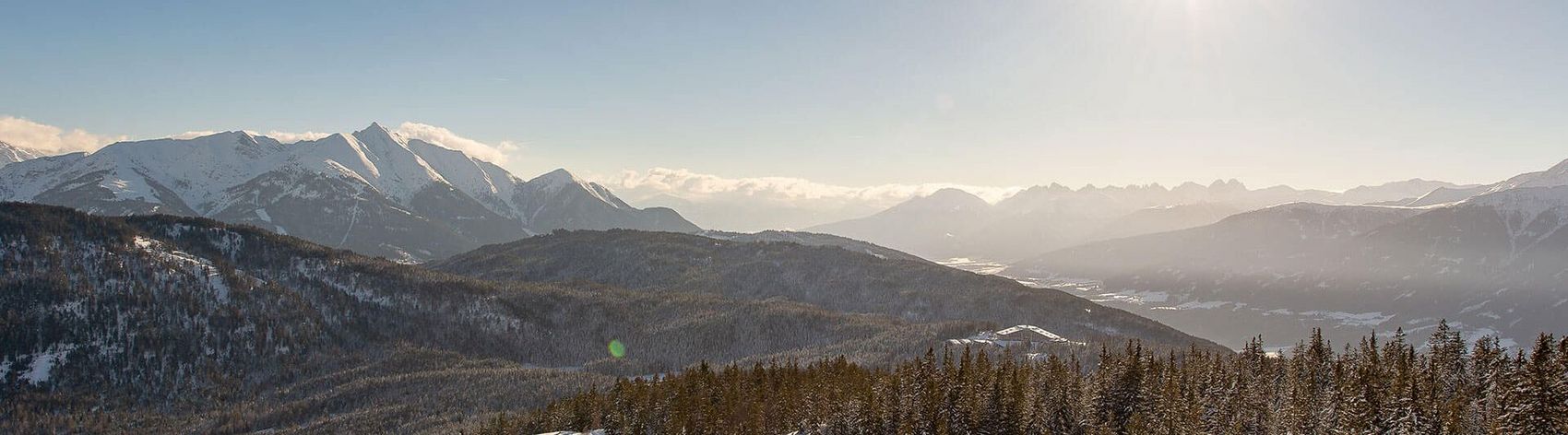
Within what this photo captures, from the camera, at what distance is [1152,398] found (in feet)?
396

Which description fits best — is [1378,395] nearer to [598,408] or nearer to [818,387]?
[818,387]

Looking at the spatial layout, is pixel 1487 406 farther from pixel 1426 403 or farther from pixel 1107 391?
pixel 1107 391

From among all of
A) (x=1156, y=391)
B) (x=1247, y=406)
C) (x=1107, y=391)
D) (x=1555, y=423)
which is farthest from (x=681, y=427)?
(x=1555, y=423)

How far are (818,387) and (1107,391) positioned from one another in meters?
48.9

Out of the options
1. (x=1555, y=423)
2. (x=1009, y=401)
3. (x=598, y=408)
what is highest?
(x=1555, y=423)

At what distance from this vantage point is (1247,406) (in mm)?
114250

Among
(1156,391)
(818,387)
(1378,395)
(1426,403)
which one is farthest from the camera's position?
(818,387)

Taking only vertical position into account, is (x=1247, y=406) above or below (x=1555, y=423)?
below

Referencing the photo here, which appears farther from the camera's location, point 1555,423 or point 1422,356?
point 1422,356

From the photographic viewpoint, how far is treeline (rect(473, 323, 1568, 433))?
85375 mm

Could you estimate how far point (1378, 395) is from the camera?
9381 centimetres

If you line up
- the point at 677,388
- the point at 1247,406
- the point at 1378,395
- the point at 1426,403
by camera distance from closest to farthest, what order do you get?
the point at 1426,403 → the point at 1378,395 → the point at 1247,406 → the point at 677,388

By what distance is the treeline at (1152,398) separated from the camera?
3361 inches

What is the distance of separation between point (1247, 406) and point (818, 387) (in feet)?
223
